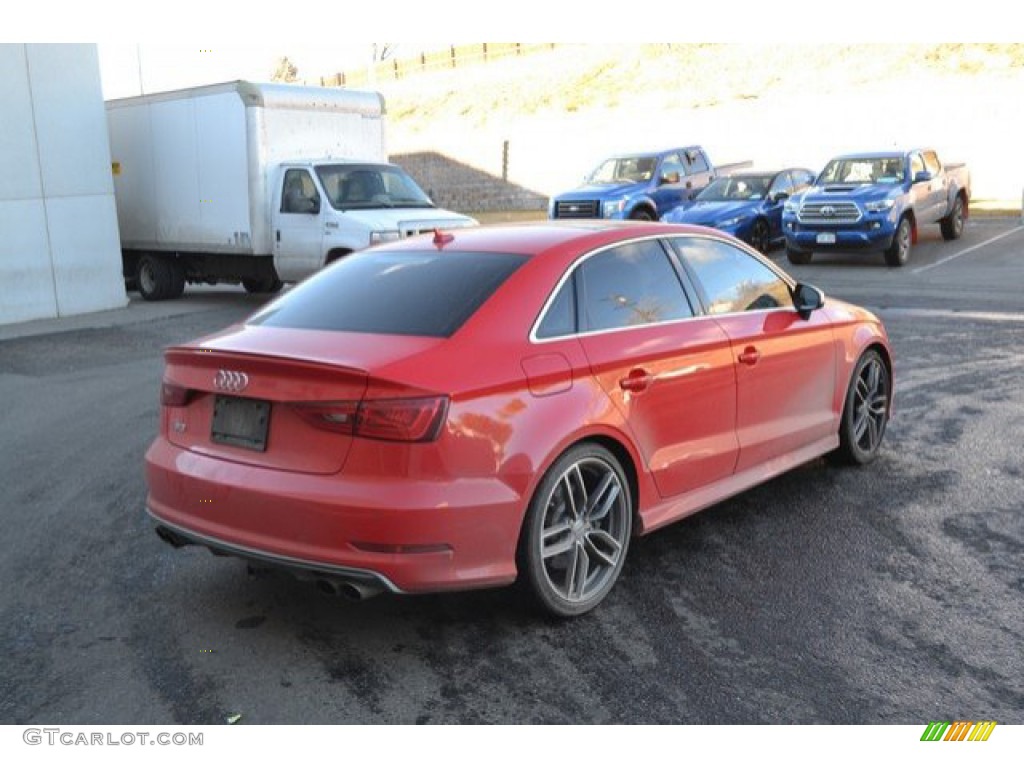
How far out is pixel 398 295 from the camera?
477 cm

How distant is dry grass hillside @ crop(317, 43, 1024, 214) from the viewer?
1180 inches

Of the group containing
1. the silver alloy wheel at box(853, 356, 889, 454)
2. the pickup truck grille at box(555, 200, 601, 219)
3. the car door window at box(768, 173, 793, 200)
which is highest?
the car door window at box(768, 173, 793, 200)

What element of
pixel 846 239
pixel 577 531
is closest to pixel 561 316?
pixel 577 531

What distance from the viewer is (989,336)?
1151 cm

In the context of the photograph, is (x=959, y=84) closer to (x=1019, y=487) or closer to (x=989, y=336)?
(x=989, y=336)

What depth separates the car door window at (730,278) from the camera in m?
5.51

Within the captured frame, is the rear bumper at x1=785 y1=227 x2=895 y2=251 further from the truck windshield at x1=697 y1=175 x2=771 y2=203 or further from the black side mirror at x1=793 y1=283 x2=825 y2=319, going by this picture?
the black side mirror at x1=793 y1=283 x2=825 y2=319

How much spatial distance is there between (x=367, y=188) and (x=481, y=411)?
1182 centimetres

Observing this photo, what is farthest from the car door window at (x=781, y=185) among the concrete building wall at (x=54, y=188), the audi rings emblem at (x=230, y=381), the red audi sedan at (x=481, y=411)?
the audi rings emblem at (x=230, y=381)

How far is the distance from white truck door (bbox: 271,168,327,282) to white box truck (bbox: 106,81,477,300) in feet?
0.06

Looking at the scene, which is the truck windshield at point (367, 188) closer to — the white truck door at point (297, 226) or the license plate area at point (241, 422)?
the white truck door at point (297, 226)

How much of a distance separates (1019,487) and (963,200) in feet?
57.6

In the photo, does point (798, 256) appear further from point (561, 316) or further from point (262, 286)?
point (561, 316)

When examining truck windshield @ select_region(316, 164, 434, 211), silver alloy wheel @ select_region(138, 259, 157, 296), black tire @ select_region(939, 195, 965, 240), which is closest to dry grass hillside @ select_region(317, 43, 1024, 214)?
black tire @ select_region(939, 195, 965, 240)
